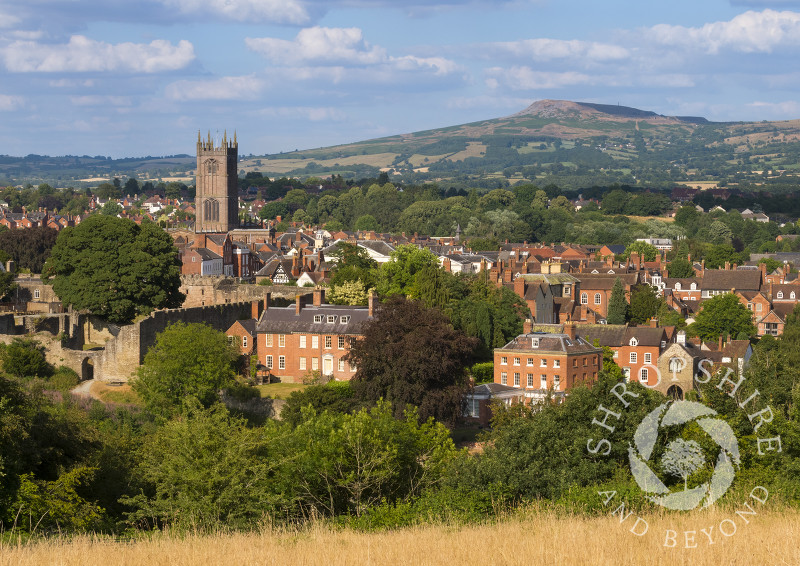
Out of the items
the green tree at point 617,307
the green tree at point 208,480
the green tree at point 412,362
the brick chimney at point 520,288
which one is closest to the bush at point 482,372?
the green tree at point 412,362

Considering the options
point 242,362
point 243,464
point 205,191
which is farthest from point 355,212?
point 243,464

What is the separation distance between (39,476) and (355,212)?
457 ft

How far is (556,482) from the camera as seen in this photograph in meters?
22.0

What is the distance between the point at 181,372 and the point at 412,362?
7.84 metres

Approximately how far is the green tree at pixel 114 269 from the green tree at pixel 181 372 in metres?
8.06

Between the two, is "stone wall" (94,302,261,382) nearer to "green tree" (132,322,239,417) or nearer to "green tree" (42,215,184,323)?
"green tree" (132,322,239,417)

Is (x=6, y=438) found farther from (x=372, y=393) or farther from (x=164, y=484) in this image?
(x=372, y=393)

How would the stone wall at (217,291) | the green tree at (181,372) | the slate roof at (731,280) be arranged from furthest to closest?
the slate roof at (731,280), the stone wall at (217,291), the green tree at (181,372)

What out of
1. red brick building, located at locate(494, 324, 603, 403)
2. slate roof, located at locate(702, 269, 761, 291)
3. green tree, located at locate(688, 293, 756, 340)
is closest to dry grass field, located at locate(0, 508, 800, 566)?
red brick building, located at locate(494, 324, 603, 403)

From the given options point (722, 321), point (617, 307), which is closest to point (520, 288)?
point (617, 307)

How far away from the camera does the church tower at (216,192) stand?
119125 millimetres

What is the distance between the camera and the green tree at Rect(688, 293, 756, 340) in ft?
206

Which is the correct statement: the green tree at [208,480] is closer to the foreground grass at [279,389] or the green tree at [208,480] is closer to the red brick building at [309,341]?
the foreground grass at [279,389]

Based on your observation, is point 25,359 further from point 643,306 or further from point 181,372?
point 643,306
